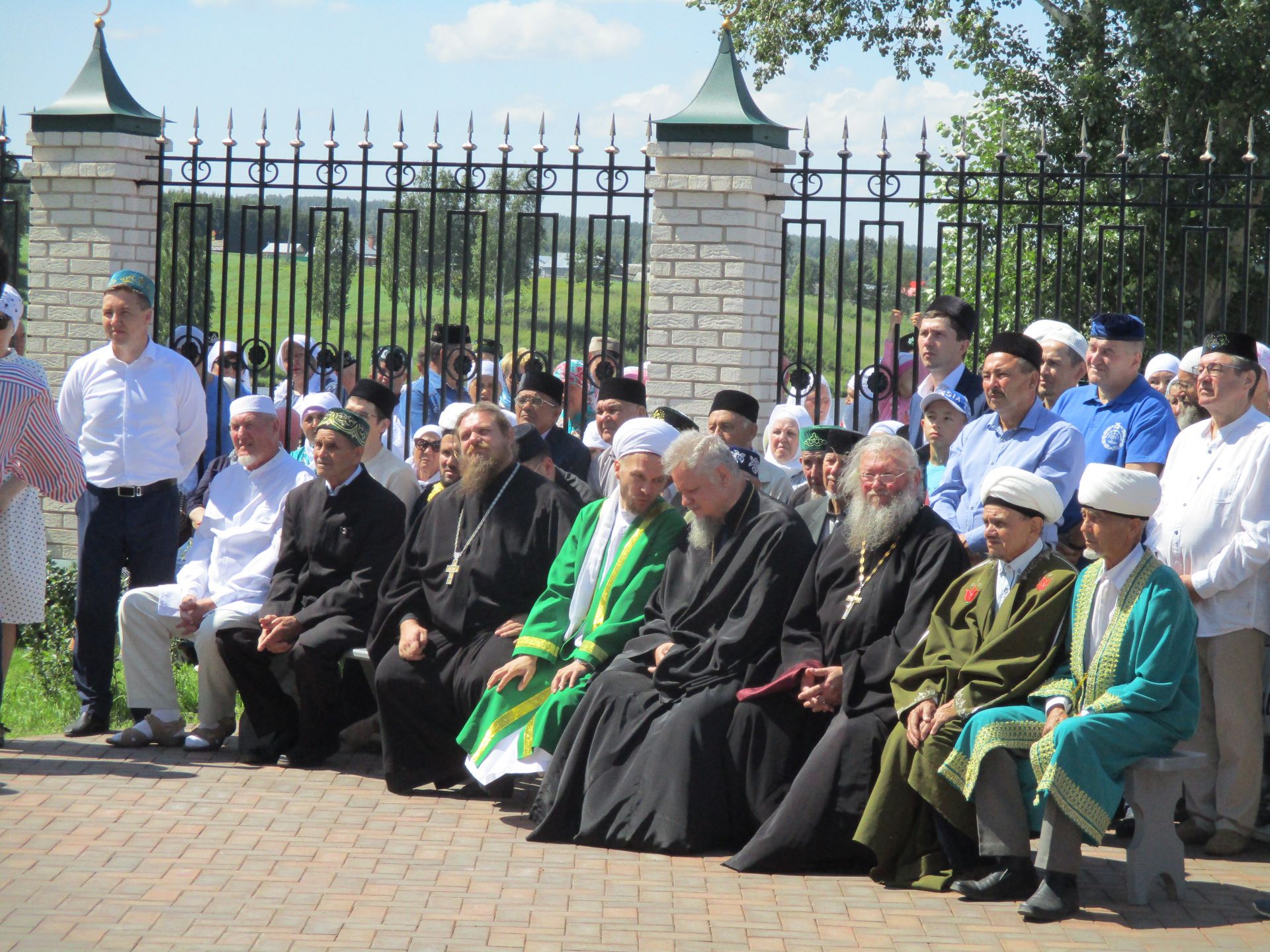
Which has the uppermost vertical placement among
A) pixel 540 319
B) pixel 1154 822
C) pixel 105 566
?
pixel 540 319

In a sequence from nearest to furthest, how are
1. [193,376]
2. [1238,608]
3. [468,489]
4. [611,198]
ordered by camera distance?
[1238,608] → [468,489] → [193,376] → [611,198]

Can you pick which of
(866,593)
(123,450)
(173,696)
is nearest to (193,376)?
(123,450)

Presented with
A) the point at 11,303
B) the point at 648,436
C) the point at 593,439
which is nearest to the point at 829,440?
the point at 648,436

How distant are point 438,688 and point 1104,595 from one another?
3.22 m

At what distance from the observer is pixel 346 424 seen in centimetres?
804

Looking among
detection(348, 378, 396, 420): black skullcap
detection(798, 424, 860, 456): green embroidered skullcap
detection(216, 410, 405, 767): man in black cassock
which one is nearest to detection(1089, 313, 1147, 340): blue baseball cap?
detection(798, 424, 860, 456): green embroidered skullcap

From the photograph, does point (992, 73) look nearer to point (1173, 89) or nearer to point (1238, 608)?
point (1173, 89)

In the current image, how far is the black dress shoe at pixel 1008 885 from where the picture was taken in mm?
5633

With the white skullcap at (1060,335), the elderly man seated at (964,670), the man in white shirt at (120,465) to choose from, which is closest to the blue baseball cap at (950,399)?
the white skullcap at (1060,335)

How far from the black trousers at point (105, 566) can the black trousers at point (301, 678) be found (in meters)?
0.87

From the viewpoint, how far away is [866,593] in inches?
248

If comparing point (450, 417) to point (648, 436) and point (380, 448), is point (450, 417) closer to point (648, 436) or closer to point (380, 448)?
point (380, 448)

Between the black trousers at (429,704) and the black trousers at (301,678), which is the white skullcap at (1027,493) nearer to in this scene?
the black trousers at (429,704)

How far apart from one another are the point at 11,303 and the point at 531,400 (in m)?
2.80
